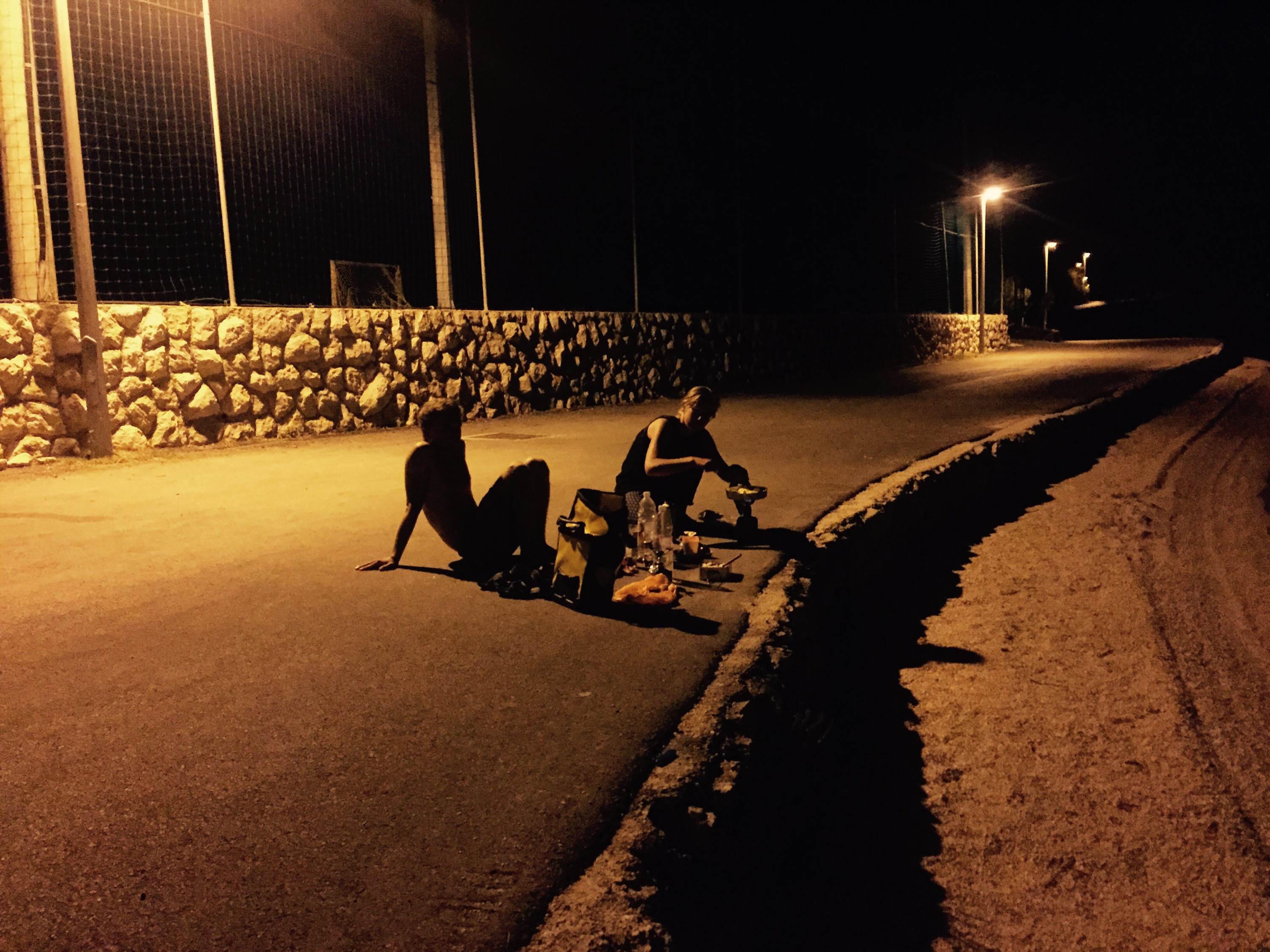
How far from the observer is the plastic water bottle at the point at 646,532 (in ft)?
16.7

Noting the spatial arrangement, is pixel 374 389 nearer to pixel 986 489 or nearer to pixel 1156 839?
pixel 986 489

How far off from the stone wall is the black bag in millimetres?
6959

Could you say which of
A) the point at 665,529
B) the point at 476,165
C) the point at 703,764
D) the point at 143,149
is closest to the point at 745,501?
the point at 665,529

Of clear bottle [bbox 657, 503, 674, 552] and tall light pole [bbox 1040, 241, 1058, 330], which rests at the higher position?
tall light pole [bbox 1040, 241, 1058, 330]

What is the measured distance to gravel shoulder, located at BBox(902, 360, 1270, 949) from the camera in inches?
134

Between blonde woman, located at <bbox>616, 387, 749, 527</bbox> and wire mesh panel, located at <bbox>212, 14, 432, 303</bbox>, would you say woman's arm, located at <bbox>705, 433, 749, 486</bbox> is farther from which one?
wire mesh panel, located at <bbox>212, 14, 432, 303</bbox>

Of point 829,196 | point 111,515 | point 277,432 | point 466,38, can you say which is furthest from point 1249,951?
point 829,196

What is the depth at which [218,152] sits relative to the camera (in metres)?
10.1

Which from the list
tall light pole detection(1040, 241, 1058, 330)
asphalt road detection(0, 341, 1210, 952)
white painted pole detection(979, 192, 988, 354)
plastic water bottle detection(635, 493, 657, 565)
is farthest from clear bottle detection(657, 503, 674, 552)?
tall light pole detection(1040, 241, 1058, 330)

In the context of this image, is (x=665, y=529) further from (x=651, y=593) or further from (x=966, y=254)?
(x=966, y=254)

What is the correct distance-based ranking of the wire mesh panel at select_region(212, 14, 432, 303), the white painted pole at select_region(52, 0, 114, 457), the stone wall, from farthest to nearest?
the wire mesh panel at select_region(212, 14, 432, 303) < the stone wall < the white painted pole at select_region(52, 0, 114, 457)

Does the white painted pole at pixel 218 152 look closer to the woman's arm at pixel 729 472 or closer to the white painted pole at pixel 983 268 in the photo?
the woman's arm at pixel 729 472

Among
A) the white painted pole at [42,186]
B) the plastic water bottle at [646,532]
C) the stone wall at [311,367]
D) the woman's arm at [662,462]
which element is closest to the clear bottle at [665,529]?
the plastic water bottle at [646,532]

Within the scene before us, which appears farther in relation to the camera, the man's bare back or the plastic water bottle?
the plastic water bottle
